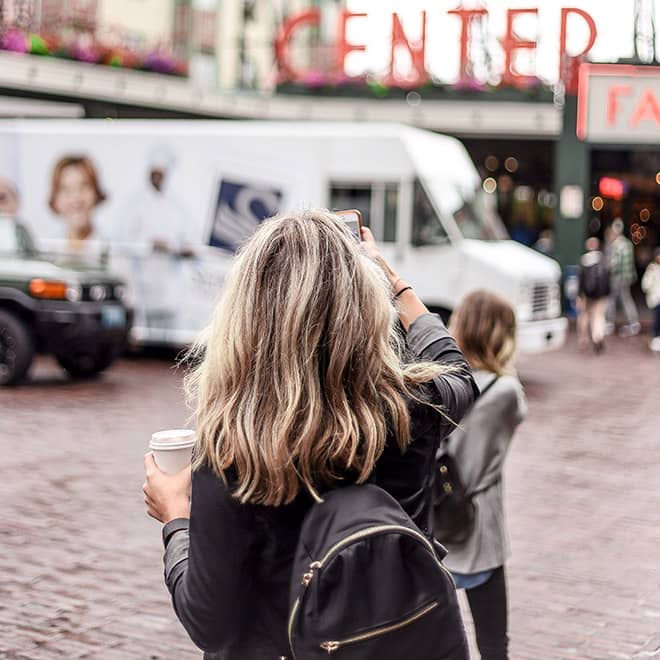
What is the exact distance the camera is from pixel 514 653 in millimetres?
4750

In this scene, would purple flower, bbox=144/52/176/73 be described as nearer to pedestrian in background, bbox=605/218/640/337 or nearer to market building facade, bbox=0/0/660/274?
market building facade, bbox=0/0/660/274

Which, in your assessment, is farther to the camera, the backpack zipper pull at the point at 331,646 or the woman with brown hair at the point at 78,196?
the woman with brown hair at the point at 78,196

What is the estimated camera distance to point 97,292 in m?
12.1

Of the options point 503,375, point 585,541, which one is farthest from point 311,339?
point 585,541

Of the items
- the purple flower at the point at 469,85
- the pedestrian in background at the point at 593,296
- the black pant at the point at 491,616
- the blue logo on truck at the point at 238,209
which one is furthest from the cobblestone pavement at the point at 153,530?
the purple flower at the point at 469,85

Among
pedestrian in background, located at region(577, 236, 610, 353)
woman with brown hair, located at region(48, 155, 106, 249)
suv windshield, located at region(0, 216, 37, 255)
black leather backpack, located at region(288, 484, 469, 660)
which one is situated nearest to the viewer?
black leather backpack, located at region(288, 484, 469, 660)

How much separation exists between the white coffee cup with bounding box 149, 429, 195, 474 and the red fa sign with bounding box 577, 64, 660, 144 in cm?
2029

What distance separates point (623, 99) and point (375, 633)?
20.7 meters

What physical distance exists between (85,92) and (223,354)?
1945 cm

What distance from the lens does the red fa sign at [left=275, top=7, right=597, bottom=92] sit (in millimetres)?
21734

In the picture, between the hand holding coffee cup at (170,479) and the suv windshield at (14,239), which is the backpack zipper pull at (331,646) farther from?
the suv windshield at (14,239)

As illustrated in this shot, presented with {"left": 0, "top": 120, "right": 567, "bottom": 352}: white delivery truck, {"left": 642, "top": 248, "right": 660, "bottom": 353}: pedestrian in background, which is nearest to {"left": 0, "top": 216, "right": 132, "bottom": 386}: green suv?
{"left": 0, "top": 120, "right": 567, "bottom": 352}: white delivery truck

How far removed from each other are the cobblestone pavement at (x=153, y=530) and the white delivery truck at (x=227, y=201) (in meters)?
2.07

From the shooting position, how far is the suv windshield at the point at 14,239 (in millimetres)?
12375
